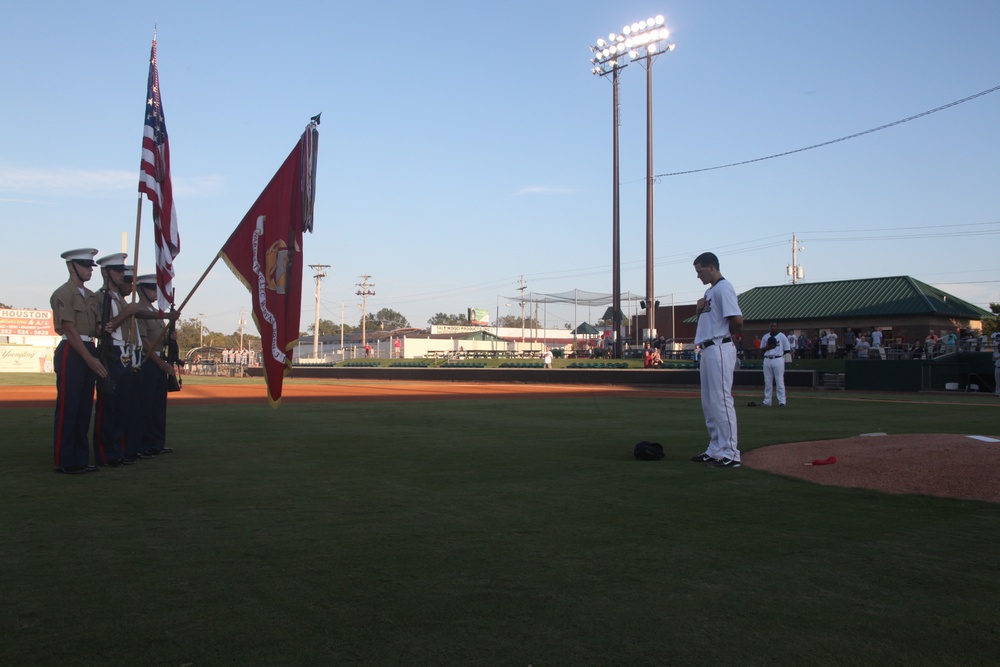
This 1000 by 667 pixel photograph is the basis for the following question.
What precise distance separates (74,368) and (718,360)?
5.60 metres

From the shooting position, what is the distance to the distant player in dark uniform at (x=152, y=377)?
7.54 m

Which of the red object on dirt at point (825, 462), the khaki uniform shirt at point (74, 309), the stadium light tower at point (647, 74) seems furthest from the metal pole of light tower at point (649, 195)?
the khaki uniform shirt at point (74, 309)

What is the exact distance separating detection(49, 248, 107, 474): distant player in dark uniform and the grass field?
0.28m

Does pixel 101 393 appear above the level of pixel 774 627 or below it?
above

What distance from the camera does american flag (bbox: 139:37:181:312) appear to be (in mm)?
7234

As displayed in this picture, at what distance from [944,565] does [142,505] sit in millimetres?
4553

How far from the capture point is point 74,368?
6.33 m

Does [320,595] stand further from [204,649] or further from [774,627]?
[774,627]

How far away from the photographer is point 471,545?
12.6 feet

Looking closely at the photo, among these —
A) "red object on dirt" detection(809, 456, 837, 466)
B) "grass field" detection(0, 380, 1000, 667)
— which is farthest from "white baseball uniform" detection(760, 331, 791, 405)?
"grass field" detection(0, 380, 1000, 667)

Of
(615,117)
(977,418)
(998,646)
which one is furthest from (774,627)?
(615,117)

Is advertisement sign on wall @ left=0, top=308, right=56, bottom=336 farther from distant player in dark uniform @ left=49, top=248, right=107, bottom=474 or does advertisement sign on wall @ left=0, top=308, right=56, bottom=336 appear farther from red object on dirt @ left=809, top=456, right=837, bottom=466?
red object on dirt @ left=809, top=456, right=837, bottom=466

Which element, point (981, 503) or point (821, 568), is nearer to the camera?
point (821, 568)

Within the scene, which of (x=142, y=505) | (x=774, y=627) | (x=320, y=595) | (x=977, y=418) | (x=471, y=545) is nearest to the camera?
(x=774, y=627)
